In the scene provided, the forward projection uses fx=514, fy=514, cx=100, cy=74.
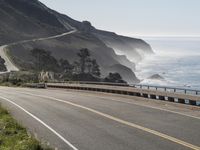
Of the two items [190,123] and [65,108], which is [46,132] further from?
[65,108]

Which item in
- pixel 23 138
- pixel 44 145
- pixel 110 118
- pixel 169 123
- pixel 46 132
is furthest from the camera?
pixel 110 118

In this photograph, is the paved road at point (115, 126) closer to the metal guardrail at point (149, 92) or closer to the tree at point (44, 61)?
the metal guardrail at point (149, 92)

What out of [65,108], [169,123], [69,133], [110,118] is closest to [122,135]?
[69,133]

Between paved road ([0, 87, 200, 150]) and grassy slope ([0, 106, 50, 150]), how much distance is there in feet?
2.75

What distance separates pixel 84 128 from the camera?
19.3 m

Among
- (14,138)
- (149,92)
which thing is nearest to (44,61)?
(149,92)

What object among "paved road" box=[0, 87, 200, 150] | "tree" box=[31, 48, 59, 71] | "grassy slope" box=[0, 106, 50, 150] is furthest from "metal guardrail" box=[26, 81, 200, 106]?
"tree" box=[31, 48, 59, 71]

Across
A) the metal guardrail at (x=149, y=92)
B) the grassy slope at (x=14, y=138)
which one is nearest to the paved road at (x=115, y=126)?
the metal guardrail at (x=149, y=92)

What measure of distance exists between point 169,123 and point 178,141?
4.43 metres

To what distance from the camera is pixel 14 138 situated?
15.7m

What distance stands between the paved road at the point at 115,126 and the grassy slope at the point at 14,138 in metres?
0.84

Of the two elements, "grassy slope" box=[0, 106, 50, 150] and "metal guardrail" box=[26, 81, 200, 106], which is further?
"metal guardrail" box=[26, 81, 200, 106]

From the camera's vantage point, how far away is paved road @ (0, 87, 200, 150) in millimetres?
15461

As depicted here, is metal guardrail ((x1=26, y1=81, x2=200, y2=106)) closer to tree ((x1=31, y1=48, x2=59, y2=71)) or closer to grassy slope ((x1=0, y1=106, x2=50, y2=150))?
grassy slope ((x1=0, y1=106, x2=50, y2=150))
